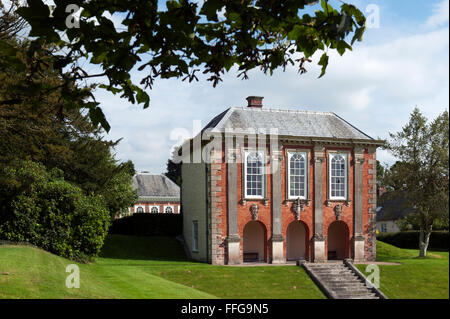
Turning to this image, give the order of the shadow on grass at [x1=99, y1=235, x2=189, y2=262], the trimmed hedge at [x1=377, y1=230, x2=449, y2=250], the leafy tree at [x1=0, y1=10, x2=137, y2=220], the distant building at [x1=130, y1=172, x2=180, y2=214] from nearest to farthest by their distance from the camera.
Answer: the leafy tree at [x1=0, y1=10, x2=137, y2=220] → the shadow on grass at [x1=99, y1=235, x2=189, y2=262] → the trimmed hedge at [x1=377, y1=230, x2=449, y2=250] → the distant building at [x1=130, y1=172, x2=180, y2=214]

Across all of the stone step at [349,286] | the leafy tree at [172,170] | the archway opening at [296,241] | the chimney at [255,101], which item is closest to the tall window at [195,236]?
the archway opening at [296,241]

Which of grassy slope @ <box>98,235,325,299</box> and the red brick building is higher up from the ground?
the red brick building

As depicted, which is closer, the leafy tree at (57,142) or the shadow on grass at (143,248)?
the leafy tree at (57,142)

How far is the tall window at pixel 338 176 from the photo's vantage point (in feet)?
109

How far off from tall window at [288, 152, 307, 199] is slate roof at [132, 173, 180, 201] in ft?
146

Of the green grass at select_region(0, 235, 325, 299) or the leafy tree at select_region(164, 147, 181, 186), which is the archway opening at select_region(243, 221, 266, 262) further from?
the leafy tree at select_region(164, 147, 181, 186)

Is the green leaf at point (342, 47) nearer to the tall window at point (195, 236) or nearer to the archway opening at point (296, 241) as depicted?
the tall window at point (195, 236)

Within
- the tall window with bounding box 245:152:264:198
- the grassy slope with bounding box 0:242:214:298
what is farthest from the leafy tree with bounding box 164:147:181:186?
the grassy slope with bounding box 0:242:214:298

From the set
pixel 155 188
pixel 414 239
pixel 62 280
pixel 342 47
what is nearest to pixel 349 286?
pixel 62 280

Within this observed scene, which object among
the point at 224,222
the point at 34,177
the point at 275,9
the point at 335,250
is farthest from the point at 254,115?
the point at 275,9

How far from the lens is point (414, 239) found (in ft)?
164

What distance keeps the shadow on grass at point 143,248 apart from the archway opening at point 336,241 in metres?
9.87

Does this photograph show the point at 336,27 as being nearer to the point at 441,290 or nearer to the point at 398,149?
the point at 441,290

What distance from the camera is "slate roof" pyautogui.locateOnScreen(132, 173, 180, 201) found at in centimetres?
7450
